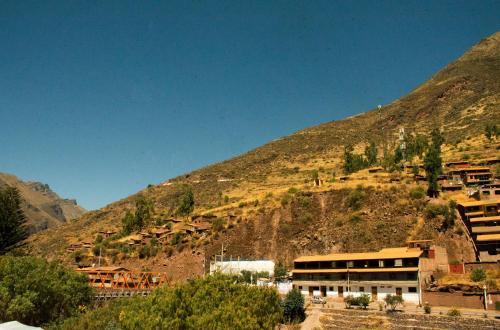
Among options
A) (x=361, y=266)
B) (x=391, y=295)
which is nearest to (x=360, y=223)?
(x=361, y=266)

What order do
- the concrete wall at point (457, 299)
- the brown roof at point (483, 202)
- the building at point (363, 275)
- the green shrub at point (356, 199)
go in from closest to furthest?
the concrete wall at point (457, 299) → the building at point (363, 275) → the brown roof at point (483, 202) → the green shrub at point (356, 199)

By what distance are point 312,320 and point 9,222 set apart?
40107 mm

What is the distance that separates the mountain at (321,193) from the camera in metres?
61.2

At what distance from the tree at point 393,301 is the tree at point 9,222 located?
4607cm

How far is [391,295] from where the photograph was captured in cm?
4331

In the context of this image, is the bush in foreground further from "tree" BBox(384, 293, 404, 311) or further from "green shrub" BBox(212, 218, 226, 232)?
"green shrub" BBox(212, 218, 226, 232)

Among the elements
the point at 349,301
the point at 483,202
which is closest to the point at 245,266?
Result: the point at 349,301

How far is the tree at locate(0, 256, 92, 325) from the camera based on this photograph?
1561 inches

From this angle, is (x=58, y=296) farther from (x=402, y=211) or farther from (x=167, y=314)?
(x=402, y=211)

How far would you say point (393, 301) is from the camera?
40.5m

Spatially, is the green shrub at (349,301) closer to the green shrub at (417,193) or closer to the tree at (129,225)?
the green shrub at (417,193)

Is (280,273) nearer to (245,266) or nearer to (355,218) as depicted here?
(245,266)

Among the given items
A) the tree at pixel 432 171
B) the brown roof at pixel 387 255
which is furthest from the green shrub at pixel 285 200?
the tree at pixel 432 171

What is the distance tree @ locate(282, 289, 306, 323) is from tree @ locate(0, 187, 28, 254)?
121 feet
